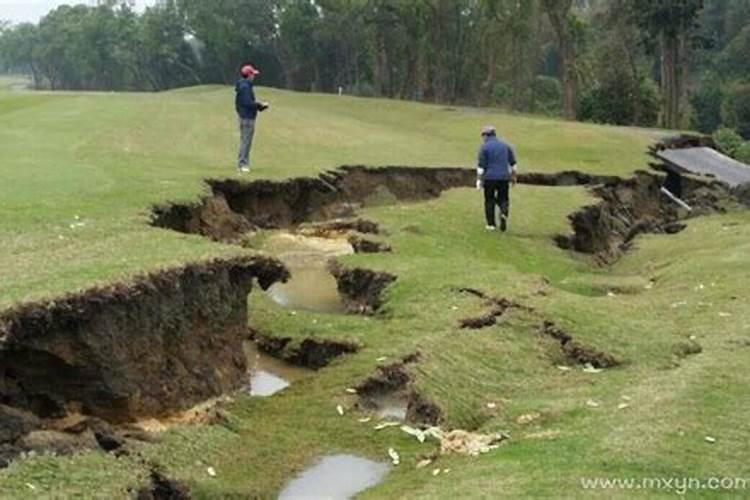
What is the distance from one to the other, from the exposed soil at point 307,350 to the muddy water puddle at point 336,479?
3424 mm

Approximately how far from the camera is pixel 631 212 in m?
31.0

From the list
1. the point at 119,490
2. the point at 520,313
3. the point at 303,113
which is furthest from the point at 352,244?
the point at 303,113

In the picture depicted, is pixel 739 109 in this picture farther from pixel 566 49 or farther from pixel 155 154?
pixel 155 154

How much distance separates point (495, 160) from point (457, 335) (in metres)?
8.90

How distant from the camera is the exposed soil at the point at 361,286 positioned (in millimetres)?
17281

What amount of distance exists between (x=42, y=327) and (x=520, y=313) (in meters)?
7.15

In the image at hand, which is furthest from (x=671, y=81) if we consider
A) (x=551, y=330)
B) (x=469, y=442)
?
(x=469, y=442)

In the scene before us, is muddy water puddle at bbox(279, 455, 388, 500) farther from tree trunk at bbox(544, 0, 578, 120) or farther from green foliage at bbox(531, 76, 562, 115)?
green foliage at bbox(531, 76, 562, 115)

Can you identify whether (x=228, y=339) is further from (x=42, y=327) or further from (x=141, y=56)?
(x=141, y=56)

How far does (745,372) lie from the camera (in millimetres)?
12242

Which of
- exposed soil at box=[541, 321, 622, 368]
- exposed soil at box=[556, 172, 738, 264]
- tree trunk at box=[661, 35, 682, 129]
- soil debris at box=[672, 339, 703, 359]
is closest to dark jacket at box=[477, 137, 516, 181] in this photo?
exposed soil at box=[556, 172, 738, 264]

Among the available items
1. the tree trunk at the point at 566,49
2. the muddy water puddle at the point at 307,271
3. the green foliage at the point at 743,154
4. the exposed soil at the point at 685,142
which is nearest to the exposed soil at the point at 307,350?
the muddy water puddle at the point at 307,271

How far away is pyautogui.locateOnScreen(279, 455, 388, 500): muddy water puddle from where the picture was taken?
10211 mm

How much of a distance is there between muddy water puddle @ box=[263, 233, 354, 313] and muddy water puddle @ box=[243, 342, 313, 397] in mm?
2667
